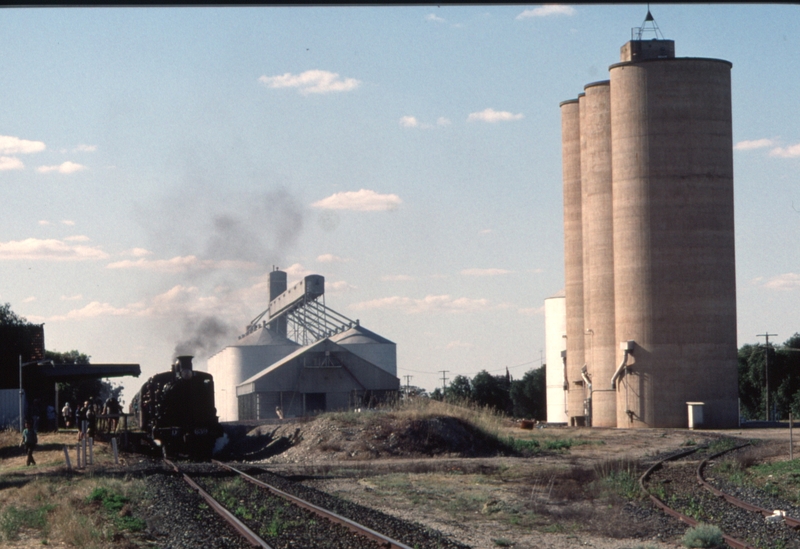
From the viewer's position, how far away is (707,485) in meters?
19.9

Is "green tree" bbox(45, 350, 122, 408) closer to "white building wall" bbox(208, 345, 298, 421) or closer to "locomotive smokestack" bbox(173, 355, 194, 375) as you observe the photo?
"white building wall" bbox(208, 345, 298, 421)

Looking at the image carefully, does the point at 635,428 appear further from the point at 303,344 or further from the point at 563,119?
the point at 303,344

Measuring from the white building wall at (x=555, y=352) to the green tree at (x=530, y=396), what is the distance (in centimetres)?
3495

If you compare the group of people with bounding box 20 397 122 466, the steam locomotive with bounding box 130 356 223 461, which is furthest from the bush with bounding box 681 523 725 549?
the steam locomotive with bounding box 130 356 223 461

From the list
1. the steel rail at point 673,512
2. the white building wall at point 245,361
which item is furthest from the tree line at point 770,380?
the steel rail at point 673,512

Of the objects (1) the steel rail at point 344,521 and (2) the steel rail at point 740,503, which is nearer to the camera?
(1) the steel rail at point 344,521

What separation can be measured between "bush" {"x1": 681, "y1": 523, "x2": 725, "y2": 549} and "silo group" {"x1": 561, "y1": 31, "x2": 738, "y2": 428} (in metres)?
36.6

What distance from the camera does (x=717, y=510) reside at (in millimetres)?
16203

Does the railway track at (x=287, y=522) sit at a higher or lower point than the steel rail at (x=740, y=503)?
higher

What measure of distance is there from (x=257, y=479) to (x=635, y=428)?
3093 cm

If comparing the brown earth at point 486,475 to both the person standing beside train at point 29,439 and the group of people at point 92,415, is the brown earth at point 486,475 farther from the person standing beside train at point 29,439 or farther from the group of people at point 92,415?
the person standing beside train at point 29,439

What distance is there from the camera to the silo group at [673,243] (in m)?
47.9

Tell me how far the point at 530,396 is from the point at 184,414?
234 ft

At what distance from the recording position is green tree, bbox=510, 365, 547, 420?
10169 centimetres
